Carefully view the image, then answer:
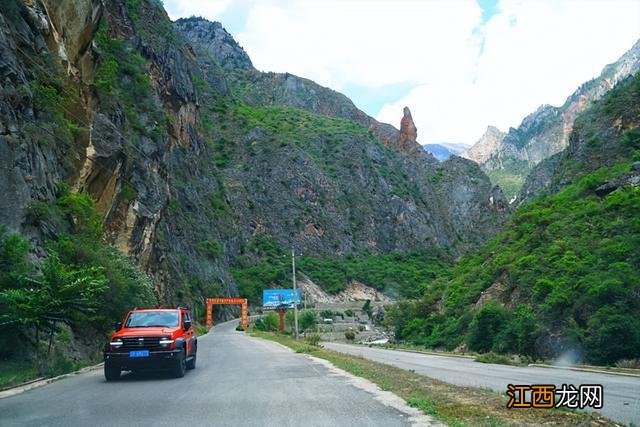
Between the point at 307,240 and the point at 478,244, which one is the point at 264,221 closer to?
the point at 307,240

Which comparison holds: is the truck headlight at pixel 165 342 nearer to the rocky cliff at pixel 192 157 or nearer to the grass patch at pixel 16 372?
the grass patch at pixel 16 372

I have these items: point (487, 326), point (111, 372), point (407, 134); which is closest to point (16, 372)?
point (111, 372)

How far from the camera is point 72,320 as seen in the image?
14.8 metres

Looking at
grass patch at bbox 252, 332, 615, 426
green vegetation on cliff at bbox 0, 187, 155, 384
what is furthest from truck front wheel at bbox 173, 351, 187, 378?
grass patch at bbox 252, 332, 615, 426

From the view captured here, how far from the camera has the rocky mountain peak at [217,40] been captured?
7146 inches

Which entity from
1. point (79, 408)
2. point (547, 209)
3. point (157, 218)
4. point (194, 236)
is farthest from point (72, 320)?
point (194, 236)

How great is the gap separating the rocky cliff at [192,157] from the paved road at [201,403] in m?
9.63

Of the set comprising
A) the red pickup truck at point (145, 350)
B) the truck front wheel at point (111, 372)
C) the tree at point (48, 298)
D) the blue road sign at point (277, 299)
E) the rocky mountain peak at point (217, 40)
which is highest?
the rocky mountain peak at point (217, 40)

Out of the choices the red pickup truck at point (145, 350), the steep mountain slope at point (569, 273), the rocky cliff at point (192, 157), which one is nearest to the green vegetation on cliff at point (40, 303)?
the red pickup truck at point (145, 350)

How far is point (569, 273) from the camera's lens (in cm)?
3200

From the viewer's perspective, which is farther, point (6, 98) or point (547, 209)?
point (547, 209)

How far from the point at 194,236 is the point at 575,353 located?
170ft

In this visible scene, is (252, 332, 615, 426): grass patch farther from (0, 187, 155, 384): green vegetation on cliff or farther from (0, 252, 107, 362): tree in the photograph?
(0, 187, 155, 384): green vegetation on cliff

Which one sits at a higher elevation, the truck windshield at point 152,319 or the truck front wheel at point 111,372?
the truck windshield at point 152,319
